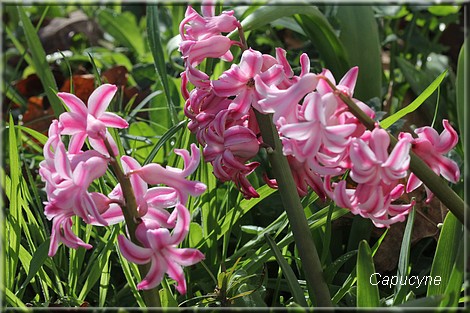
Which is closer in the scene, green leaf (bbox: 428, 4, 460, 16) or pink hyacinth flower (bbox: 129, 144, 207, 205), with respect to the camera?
pink hyacinth flower (bbox: 129, 144, 207, 205)

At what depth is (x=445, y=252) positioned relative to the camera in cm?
90

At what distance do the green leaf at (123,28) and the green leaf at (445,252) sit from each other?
58.2 inches

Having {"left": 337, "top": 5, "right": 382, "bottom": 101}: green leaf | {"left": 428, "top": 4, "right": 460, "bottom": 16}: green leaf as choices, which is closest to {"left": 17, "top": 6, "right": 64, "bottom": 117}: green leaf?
{"left": 337, "top": 5, "right": 382, "bottom": 101}: green leaf

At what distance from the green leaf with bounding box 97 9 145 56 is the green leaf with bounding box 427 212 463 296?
58.2 inches

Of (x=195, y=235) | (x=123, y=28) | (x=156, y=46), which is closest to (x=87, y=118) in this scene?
(x=195, y=235)

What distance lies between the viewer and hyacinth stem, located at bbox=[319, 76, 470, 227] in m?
0.74

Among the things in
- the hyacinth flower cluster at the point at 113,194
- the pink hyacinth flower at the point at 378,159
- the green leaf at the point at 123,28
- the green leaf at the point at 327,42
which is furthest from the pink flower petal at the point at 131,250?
the green leaf at the point at 123,28

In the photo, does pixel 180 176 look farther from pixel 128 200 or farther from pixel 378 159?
pixel 378 159

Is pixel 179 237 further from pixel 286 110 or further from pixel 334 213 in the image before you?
pixel 334 213

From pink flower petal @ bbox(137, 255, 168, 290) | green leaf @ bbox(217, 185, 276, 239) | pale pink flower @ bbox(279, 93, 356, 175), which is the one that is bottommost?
green leaf @ bbox(217, 185, 276, 239)

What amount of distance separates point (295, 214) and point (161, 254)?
0.19 m

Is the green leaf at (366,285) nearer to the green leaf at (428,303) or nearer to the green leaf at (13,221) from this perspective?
the green leaf at (428,303)

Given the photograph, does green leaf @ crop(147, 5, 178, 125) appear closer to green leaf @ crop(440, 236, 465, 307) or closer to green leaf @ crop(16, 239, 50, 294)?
green leaf @ crop(16, 239, 50, 294)

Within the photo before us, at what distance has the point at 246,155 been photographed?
817 millimetres
